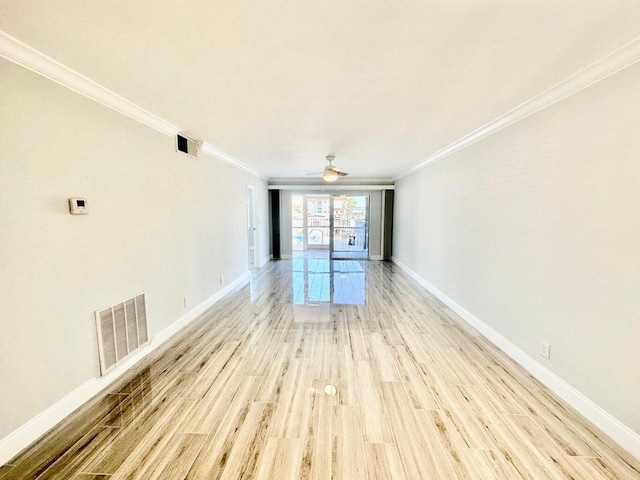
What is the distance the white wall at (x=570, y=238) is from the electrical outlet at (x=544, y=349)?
0.04m

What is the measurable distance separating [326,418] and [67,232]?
2278 mm

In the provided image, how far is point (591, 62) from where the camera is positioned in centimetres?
183

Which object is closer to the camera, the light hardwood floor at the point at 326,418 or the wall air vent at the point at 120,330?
the light hardwood floor at the point at 326,418

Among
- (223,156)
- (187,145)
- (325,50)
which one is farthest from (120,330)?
(223,156)

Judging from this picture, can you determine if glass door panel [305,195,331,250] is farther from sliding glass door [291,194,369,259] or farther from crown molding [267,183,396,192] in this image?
crown molding [267,183,396,192]

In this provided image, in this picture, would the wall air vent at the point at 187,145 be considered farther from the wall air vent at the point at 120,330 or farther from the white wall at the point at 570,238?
the white wall at the point at 570,238

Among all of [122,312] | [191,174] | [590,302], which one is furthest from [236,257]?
[590,302]

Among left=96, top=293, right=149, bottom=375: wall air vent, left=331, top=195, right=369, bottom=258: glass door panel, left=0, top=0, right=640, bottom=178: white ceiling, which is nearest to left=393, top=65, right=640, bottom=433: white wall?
left=0, top=0, right=640, bottom=178: white ceiling

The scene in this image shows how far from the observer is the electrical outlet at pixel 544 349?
2354 millimetres

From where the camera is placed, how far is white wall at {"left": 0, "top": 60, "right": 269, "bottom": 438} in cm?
168

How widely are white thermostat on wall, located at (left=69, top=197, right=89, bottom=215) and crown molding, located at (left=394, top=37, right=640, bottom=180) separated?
145 inches

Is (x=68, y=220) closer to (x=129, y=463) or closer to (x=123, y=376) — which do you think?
(x=123, y=376)

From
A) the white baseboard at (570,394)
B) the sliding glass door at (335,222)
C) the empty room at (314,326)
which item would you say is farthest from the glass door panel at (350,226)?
the white baseboard at (570,394)

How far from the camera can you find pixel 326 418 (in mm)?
1984
